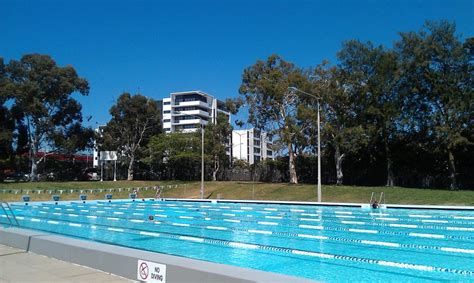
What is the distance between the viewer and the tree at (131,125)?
2276 inches

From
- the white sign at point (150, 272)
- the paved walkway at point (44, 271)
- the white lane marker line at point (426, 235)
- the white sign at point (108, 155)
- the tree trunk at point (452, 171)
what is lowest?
the white lane marker line at point (426, 235)

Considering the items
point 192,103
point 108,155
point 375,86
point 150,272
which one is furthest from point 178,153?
point 192,103

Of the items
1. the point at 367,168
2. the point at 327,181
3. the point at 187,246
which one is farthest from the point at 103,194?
the point at 187,246

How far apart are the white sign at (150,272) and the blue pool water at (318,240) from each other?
3.65 meters

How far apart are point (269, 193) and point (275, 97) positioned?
9.94m

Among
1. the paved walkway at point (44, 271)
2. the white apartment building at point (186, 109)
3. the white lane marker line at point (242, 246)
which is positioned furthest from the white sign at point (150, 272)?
the white apartment building at point (186, 109)

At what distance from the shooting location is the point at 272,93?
1639 inches

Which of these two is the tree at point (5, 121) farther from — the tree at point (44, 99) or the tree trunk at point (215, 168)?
the tree trunk at point (215, 168)

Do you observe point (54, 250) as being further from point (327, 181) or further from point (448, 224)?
point (327, 181)

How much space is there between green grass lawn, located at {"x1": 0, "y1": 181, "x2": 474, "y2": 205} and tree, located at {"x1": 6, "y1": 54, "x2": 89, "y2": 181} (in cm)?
952

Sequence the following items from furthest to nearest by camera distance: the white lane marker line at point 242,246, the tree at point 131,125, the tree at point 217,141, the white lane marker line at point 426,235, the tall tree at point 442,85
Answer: the tree at point 131,125 → the tree at point 217,141 → the tall tree at point 442,85 → the white lane marker line at point 426,235 → the white lane marker line at point 242,246

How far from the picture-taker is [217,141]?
5303 cm

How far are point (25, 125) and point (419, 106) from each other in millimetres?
45268

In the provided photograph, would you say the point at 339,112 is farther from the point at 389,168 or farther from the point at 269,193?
the point at 269,193
